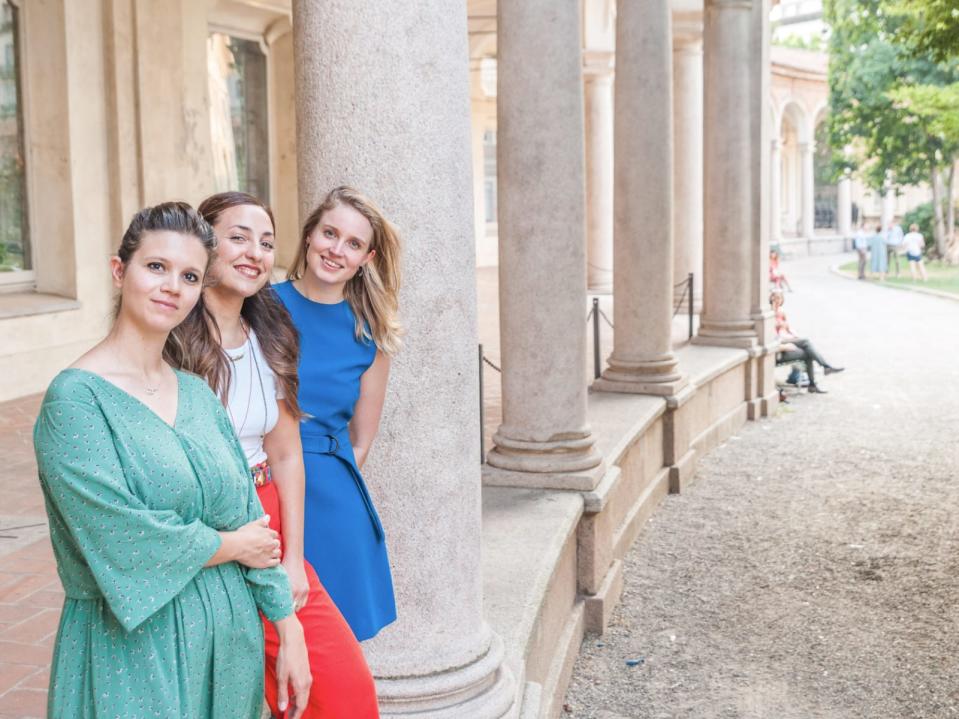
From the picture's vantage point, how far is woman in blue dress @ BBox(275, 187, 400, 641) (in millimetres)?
2723

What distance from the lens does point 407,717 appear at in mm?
3178

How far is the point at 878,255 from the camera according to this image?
32438mm

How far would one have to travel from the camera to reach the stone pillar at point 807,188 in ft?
150

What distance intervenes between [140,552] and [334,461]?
2.74 ft

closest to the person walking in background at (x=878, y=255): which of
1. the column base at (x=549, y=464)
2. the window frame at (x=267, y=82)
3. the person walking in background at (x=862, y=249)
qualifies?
the person walking in background at (x=862, y=249)

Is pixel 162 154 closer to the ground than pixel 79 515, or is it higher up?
higher up

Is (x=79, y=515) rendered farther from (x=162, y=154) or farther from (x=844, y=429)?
(x=844, y=429)

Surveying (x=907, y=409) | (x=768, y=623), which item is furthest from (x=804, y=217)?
(x=768, y=623)

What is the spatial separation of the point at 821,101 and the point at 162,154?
41.8 meters

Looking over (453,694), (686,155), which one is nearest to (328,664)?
(453,694)

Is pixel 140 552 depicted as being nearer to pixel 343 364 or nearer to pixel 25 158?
pixel 343 364

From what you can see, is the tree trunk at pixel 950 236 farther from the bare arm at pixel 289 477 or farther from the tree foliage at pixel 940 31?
the bare arm at pixel 289 477

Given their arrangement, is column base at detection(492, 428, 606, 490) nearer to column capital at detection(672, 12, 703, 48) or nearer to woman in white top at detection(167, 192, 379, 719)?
woman in white top at detection(167, 192, 379, 719)

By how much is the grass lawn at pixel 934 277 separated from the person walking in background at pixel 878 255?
0.96 ft
